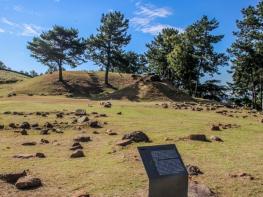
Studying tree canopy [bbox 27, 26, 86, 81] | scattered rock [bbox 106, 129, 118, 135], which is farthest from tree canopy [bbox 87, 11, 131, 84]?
scattered rock [bbox 106, 129, 118, 135]

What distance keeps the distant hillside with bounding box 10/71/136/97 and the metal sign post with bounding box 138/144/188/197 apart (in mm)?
53704

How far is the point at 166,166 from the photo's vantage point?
8641 mm

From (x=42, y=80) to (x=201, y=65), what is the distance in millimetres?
26484

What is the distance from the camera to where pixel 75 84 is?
2697 inches

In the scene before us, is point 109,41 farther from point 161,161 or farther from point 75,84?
point 161,161

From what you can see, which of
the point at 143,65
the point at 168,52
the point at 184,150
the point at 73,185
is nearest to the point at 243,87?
the point at 168,52

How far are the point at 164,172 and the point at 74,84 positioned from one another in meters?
60.8

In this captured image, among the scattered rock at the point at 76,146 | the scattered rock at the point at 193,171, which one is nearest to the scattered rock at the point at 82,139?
the scattered rock at the point at 76,146

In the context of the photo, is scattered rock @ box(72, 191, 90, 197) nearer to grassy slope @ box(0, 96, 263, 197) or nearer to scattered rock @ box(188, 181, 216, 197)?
grassy slope @ box(0, 96, 263, 197)

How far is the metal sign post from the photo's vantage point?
8.38 m

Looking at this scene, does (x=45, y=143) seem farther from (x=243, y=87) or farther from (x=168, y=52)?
(x=168, y=52)

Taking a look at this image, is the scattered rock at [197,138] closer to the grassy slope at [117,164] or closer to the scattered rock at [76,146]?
the grassy slope at [117,164]

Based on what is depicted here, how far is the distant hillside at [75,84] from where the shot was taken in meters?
63.0

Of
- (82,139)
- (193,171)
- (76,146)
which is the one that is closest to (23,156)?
(76,146)
